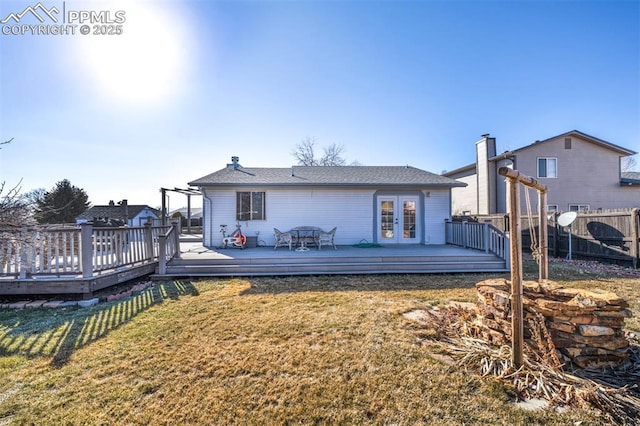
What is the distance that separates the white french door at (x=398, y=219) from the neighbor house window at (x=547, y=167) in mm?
10712

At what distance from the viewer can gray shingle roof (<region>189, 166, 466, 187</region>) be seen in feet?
32.7

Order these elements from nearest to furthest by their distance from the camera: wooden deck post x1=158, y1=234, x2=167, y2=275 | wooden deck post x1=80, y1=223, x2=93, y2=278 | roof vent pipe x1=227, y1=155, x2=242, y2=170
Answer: wooden deck post x1=80, y1=223, x2=93, y2=278, wooden deck post x1=158, y1=234, x2=167, y2=275, roof vent pipe x1=227, y1=155, x2=242, y2=170

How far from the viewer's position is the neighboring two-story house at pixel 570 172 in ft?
51.2

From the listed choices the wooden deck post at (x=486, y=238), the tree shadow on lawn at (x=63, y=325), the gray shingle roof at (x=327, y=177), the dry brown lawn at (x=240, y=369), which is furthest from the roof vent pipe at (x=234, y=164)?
the wooden deck post at (x=486, y=238)

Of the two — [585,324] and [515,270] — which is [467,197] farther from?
[515,270]

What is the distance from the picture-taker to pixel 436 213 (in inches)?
426

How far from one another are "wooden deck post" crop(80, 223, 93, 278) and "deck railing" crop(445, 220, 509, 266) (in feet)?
32.5

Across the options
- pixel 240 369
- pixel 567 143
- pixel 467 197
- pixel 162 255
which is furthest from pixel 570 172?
pixel 162 255

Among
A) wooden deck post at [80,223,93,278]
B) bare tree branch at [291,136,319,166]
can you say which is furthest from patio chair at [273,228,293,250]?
bare tree branch at [291,136,319,166]

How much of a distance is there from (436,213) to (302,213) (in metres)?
5.51

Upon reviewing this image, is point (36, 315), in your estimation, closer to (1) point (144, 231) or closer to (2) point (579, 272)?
(1) point (144, 231)

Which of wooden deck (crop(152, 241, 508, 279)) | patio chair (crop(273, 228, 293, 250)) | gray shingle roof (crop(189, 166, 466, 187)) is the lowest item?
wooden deck (crop(152, 241, 508, 279))

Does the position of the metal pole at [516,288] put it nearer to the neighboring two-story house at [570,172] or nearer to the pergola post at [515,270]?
the pergola post at [515,270]

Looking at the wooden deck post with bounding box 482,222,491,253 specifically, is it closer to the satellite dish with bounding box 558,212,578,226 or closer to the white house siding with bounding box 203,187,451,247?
the white house siding with bounding box 203,187,451,247
